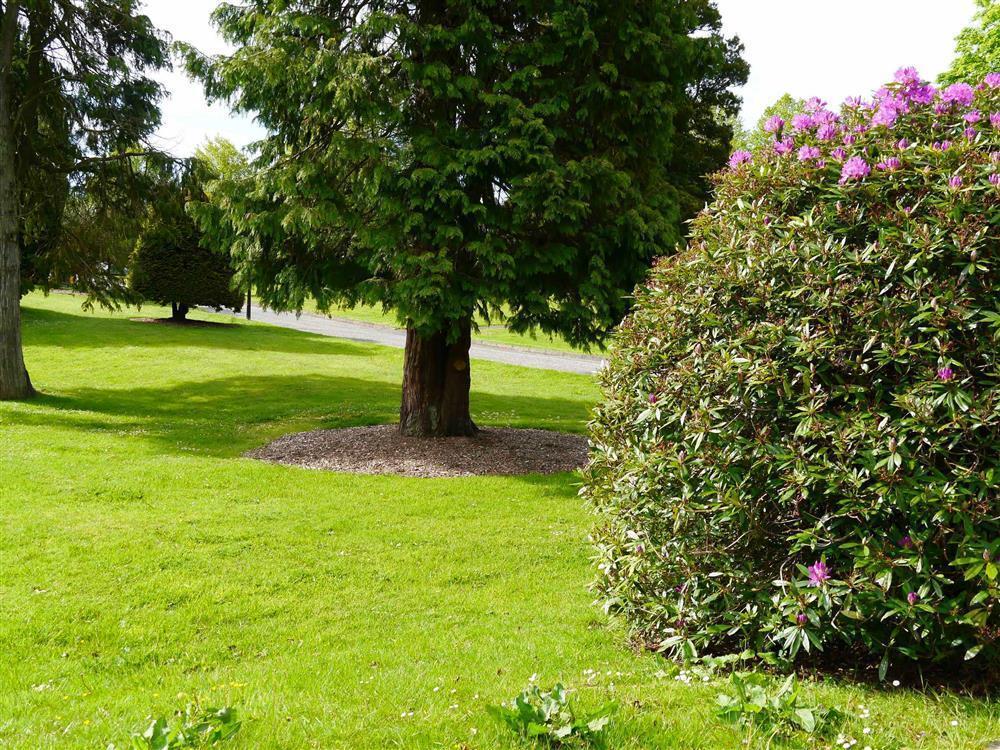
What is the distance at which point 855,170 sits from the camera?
3.83 meters

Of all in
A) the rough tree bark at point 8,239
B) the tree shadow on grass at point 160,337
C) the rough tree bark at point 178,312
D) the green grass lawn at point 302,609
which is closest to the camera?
the green grass lawn at point 302,609

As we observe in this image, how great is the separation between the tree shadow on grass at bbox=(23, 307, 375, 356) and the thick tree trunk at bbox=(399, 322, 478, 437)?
13579mm

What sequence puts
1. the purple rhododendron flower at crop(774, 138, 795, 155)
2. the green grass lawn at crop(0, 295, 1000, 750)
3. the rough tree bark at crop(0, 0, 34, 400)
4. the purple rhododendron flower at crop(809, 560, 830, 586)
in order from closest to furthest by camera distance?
the green grass lawn at crop(0, 295, 1000, 750), the purple rhododendron flower at crop(809, 560, 830, 586), the purple rhododendron flower at crop(774, 138, 795, 155), the rough tree bark at crop(0, 0, 34, 400)

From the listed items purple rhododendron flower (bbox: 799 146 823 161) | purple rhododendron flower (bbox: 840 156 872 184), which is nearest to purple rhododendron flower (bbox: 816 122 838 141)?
purple rhododendron flower (bbox: 799 146 823 161)

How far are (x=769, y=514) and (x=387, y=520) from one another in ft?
14.7

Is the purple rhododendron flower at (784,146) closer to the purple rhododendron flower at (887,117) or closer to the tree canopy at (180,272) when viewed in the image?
the purple rhododendron flower at (887,117)

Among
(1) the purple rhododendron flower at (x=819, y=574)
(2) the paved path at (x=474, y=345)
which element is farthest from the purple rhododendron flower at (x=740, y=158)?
(2) the paved path at (x=474, y=345)

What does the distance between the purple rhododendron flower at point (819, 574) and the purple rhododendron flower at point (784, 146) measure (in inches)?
86.6

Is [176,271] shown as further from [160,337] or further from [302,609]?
[302,609]

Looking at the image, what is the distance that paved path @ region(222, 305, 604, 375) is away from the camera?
81.4ft

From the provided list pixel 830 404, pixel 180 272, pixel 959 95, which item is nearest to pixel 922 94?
pixel 959 95

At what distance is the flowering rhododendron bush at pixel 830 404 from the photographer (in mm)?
3436

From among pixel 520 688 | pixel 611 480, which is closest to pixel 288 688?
pixel 520 688

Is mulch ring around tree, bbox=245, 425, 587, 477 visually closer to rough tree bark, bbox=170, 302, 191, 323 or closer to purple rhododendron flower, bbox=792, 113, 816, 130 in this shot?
purple rhododendron flower, bbox=792, 113, 816, 130
